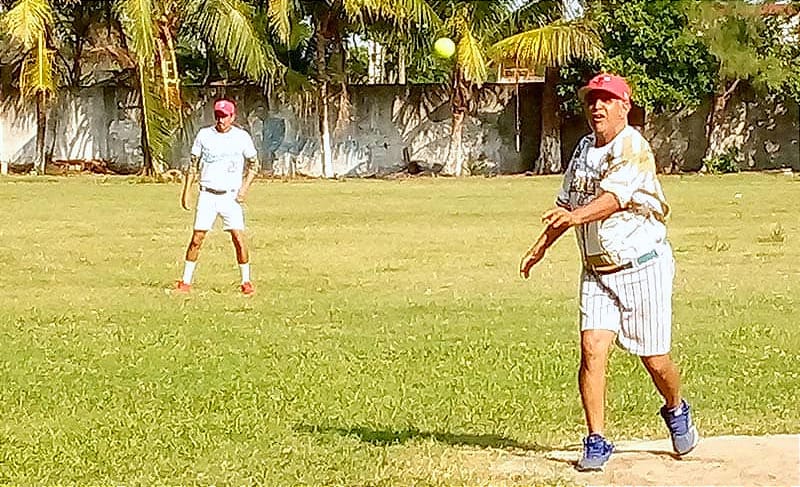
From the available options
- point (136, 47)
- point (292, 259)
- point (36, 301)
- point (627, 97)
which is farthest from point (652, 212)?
point (136, 47)

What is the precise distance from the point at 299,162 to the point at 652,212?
32.3 metres

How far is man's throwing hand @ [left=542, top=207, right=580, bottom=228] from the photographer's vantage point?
5906mm

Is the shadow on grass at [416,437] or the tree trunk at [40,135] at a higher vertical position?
the tree trunk at [40,135]

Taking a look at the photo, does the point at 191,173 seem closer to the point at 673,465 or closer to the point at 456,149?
the point at 673,465

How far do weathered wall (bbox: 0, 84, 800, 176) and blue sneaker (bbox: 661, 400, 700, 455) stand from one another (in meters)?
31.7

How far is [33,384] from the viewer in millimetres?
8414

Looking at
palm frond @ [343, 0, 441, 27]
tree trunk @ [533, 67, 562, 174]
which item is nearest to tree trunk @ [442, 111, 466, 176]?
tree trunk @ [533, 67, 562, 174]

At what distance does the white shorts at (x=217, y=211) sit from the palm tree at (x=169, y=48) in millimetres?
20146

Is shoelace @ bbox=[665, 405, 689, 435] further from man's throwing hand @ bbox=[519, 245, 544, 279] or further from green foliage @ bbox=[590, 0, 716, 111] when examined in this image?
green foliage @ bbox=[590, 0, 716, 111]

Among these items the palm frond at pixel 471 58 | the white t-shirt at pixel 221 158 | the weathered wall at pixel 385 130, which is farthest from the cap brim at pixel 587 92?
the weathered wall at pixel 385 130

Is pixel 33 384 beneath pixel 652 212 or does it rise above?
beneath

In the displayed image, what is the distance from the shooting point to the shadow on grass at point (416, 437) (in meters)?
6.89

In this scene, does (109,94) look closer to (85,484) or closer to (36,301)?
(36,301)

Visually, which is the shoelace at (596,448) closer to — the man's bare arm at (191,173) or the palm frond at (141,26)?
the man's bare arm at (191,173)
